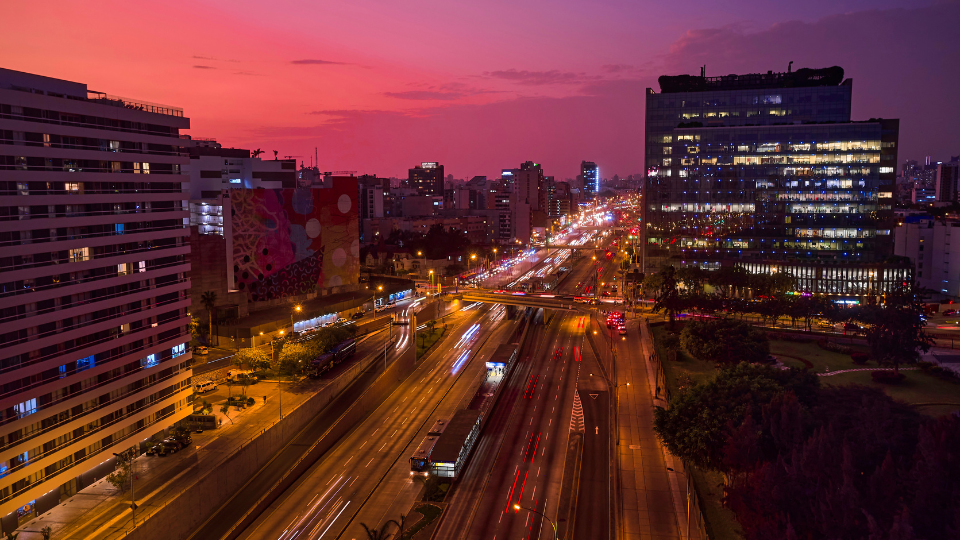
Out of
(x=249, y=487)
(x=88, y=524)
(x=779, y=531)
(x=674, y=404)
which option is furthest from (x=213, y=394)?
(x=779, y=531)

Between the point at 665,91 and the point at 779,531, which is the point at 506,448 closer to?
the point at 779,531

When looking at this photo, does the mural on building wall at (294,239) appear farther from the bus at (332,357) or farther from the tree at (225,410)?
the tree at (225,410)

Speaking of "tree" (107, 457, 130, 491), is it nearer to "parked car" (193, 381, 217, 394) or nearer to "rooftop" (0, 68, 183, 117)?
"parked car" (193, 381, 217, 394)

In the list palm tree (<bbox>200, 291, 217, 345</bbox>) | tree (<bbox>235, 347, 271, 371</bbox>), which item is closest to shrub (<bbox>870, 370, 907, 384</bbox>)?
tree (<bbox>235, 347, 271, 371</bbox>)

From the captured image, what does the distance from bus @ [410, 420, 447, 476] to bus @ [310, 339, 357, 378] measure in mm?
17978

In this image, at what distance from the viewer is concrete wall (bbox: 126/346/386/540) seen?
135 ft

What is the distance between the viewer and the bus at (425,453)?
1993 inches

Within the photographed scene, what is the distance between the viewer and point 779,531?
33469 mm

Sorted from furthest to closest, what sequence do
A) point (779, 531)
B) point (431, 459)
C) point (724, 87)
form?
point (724, 87)
point (431, 459)
point (779, 531)

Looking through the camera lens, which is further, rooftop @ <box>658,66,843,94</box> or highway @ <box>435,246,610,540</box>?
rooftop @ <box>658,66,843,94</box>

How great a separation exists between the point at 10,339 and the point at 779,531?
158 feet

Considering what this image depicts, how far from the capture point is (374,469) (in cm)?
5219

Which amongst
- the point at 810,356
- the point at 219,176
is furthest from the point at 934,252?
the point at 219,176

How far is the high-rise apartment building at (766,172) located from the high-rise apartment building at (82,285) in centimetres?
10675
